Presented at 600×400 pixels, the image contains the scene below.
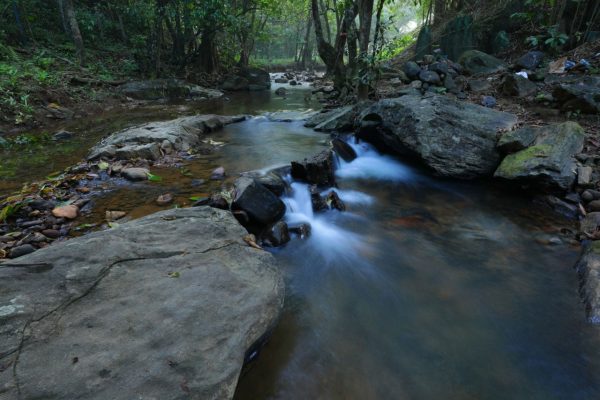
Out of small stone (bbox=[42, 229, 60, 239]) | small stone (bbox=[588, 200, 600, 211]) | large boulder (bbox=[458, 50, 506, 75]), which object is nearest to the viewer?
small stone (bbox=[42, 229, 60, 239])

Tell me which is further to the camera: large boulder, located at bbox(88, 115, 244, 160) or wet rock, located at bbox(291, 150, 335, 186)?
large boulder, located at bbox(88, 115, 244, 160)

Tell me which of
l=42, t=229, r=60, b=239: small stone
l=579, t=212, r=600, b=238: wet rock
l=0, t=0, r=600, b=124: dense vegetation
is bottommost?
l=579, t=212, r=600, b=238: wet rock

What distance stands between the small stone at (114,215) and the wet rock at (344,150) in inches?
166

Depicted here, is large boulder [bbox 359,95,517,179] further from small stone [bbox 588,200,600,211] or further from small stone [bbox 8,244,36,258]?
small stone [bbox 8,244,36,258]

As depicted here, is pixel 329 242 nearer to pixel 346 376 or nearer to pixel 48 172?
pixel 346 376

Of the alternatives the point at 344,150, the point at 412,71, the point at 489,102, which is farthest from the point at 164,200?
the point at 412,71

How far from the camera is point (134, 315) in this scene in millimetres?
2021

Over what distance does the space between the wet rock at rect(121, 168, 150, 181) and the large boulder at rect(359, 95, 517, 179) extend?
460 cm

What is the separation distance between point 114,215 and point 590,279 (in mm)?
5081

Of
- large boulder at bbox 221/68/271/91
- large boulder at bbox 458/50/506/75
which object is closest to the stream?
large boulder at bbox 458/50/506/75

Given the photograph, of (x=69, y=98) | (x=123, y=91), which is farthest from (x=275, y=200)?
(x=123, y=91)

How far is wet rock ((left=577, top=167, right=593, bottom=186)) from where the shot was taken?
4.58 m

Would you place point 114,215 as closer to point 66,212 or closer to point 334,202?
point 66,212

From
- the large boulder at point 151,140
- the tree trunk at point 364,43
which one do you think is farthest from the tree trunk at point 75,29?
the tree trunk at point 364,43
